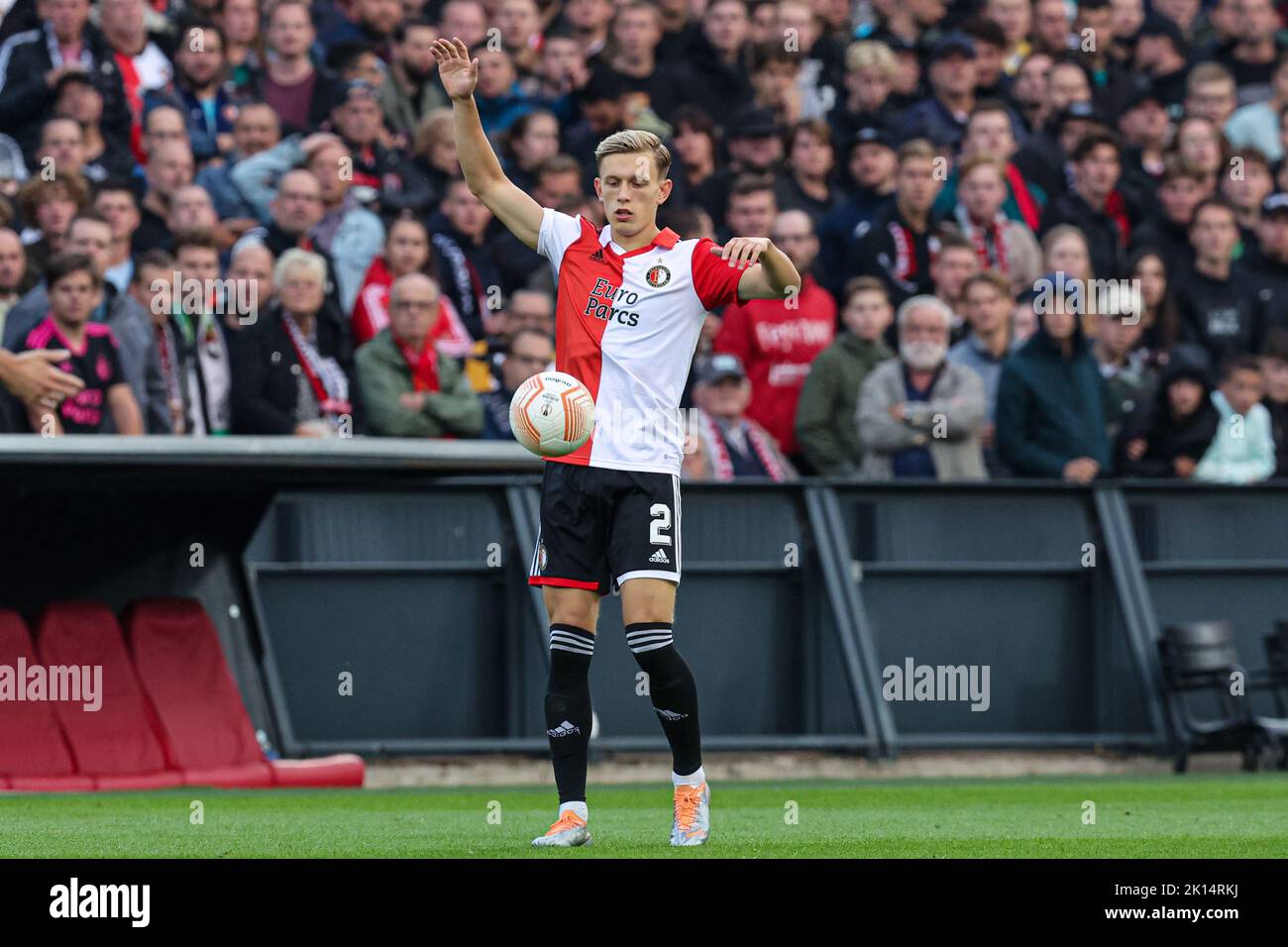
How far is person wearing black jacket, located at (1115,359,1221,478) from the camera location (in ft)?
53.4

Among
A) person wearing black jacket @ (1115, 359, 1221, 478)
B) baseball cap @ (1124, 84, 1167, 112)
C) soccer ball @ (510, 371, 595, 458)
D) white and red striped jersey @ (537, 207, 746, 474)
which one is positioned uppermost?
baseball cap @ (1124, 84, 1167, 112)

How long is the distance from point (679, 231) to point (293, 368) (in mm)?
2851

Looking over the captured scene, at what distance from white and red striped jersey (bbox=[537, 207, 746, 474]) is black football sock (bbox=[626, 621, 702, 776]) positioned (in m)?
0.61

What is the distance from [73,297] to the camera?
13.0 m

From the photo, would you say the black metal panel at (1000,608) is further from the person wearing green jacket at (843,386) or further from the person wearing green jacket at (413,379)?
the person wearing green jacket at (413,379)

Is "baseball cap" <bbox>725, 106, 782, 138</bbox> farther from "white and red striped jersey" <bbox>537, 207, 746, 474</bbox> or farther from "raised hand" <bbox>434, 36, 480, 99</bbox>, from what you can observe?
"raised hand" <bbox>434, 36, 480, 99</bbox>

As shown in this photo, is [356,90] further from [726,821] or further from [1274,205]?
[726,821]

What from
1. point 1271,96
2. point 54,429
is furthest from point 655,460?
point 1271,96

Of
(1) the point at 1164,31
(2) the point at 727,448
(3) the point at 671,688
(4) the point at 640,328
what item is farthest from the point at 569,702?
(1) the point at 1164,31

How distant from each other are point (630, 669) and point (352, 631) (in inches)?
68.2

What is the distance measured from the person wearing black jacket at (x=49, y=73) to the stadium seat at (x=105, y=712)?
4072 mm

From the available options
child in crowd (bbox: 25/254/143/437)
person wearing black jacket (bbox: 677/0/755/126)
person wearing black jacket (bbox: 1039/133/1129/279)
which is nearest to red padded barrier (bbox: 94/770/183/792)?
child in crowd (bbox: 25/254/143/437)

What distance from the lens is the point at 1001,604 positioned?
1542cm

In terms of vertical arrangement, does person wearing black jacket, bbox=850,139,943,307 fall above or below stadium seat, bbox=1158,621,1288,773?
above
